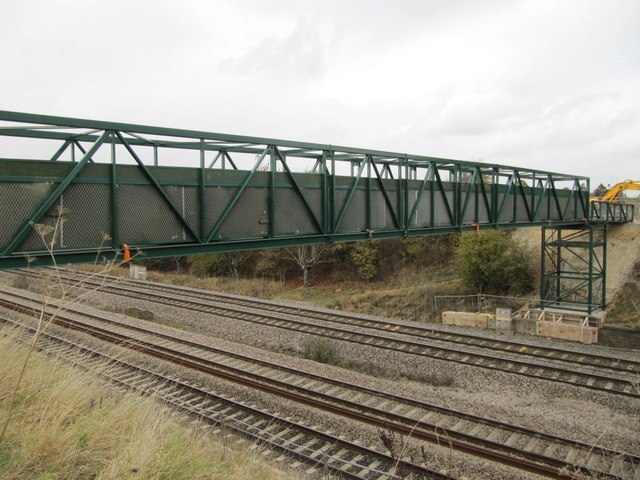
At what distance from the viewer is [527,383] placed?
37.8ft

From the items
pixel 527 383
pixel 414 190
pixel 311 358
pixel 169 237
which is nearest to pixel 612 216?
pixel 414 190

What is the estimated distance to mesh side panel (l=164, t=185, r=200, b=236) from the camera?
9.55 metres

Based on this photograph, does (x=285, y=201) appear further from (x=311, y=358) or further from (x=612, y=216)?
(x=612, y=216)

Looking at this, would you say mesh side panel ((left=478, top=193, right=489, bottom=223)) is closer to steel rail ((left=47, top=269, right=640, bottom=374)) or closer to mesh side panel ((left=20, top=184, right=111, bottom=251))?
steel rail ((left=47, top=269, right=640, bottom=374))

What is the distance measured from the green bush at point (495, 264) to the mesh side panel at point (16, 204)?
2496 cm

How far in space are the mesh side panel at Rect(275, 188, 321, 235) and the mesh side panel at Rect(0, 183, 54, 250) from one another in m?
5.12

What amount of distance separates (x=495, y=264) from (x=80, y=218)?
2438 cm

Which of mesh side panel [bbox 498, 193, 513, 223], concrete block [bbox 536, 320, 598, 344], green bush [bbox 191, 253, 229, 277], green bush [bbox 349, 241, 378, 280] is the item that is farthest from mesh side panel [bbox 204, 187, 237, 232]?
green bush [bbox 191, 253, 229, 277]

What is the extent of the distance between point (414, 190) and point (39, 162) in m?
10.8

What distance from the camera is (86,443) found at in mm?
4613

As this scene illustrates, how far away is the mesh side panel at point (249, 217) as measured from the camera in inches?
418

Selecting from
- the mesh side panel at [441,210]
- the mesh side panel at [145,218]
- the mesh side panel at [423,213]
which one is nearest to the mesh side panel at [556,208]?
the mesh side panel at [441,210]

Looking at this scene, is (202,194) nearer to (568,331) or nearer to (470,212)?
(470,212)

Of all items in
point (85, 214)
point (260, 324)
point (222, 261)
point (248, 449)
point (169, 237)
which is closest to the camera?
point (248, 449)
